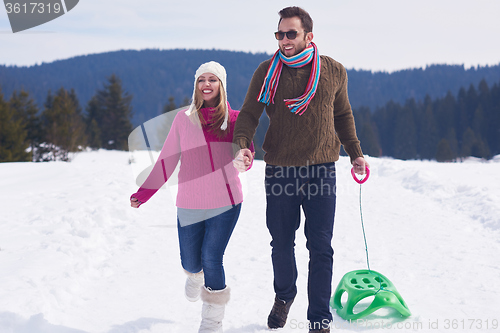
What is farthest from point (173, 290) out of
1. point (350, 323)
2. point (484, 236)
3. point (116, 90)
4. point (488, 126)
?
point (488, 126)

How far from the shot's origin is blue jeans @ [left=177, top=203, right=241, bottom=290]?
2842 millimetres

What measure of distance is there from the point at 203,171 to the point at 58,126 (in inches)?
1823

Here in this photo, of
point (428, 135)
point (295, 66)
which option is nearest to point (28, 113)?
point (295, 66)

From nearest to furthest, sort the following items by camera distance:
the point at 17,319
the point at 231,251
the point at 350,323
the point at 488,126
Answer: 1. the point at 17,319
2. the point at 350,323
3. the point at 231,251
4. the point at 488,126

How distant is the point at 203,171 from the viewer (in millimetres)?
2898

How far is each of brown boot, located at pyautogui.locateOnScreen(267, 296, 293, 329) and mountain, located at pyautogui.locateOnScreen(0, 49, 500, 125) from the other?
391ft

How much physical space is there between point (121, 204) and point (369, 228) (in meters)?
4.13

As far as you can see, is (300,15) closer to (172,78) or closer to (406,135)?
(406,135)

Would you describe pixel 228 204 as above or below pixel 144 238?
above

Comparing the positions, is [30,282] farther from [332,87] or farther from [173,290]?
[332,87]

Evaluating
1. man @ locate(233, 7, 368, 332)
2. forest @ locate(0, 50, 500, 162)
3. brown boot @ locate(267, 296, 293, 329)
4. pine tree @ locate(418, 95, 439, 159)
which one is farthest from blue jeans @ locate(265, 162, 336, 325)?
A: pine tree @ locate(418, 95, 439, 159)

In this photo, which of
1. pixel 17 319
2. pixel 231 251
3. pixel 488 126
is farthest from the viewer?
pixel 488 126

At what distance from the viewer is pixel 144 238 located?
524 cm

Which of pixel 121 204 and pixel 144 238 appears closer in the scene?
pixel 144 238
